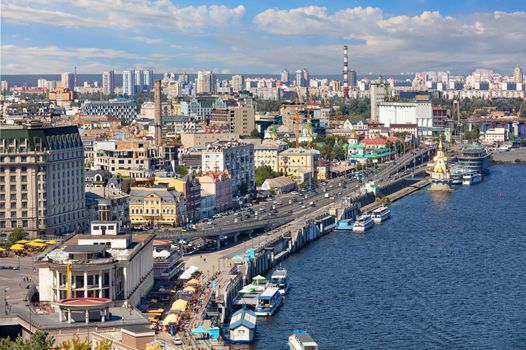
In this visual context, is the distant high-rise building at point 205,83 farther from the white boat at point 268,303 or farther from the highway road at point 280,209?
the white boat at point 268,303

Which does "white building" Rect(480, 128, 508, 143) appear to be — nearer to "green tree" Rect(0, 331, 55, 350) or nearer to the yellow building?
the yellow building

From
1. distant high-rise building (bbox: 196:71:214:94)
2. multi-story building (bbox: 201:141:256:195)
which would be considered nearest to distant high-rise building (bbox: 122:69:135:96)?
distant high-rise building (bbox: 196:71:214:94)

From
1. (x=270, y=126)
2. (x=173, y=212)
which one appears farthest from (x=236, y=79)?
(x=173, y=212)

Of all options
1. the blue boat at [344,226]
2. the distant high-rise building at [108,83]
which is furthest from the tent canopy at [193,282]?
the distant high-rise building at [108,83]

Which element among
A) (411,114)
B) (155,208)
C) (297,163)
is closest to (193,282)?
(155,208)

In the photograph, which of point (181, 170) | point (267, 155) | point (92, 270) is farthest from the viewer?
point (267, 155)

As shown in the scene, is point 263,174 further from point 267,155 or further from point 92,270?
point 92,270
